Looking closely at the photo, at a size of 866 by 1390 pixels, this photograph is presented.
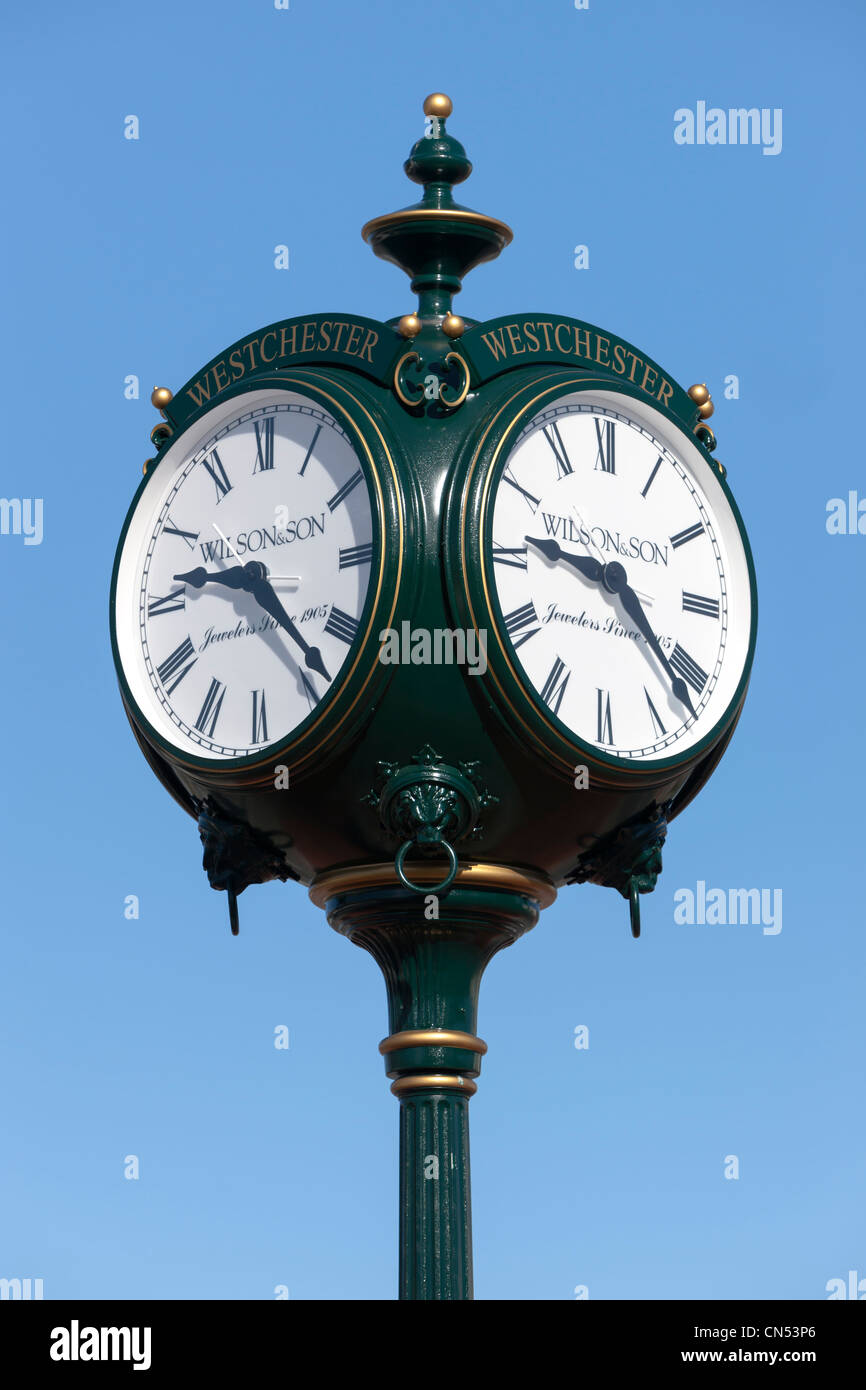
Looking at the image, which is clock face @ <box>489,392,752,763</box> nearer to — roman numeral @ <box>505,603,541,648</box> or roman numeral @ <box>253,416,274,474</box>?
roman numeral @ <box>505,603,541,648</box>

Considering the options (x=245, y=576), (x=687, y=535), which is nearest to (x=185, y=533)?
(x=245, y=576)

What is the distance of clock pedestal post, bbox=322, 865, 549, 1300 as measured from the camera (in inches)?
779

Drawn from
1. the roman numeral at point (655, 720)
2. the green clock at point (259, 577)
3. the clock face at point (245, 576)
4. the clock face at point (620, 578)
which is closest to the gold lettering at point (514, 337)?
the clock face at point (620, 578)

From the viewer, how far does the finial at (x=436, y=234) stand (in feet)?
67.7

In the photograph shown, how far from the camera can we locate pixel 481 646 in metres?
19.4

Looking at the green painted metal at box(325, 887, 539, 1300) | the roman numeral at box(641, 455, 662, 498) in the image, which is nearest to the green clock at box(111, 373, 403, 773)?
the green painted metal at box(325, 887, 539, 1300)

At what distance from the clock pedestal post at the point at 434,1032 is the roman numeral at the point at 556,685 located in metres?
1.06

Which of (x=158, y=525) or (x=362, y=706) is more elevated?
(x=158, y=525)

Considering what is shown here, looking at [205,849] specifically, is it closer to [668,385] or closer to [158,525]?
[158,525]

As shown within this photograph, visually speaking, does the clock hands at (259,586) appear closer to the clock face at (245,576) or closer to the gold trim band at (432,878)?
the clock face at (245,576)
